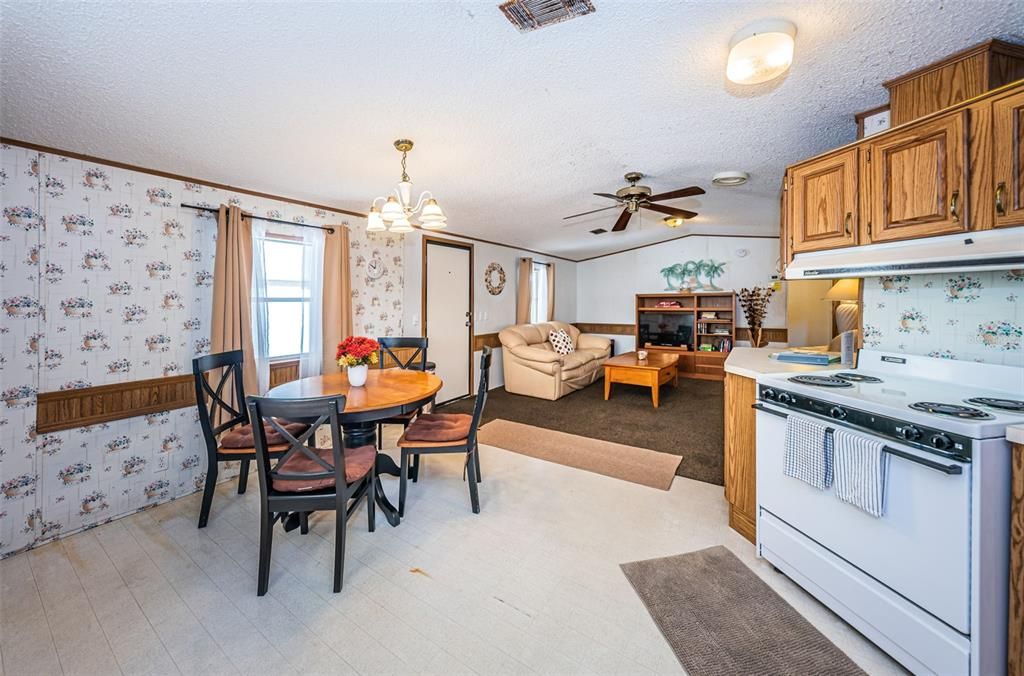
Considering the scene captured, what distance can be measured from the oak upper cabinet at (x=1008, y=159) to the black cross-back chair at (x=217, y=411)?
352 centimetres

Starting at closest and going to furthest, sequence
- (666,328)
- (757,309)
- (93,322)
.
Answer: (93,322), (757,309), (666,328)

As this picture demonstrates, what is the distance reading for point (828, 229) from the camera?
2057mm

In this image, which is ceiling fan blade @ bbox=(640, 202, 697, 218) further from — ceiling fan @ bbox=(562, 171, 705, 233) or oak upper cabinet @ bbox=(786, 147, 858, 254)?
oak upper cabinet @ bbox=(786, 147, 858, 254)

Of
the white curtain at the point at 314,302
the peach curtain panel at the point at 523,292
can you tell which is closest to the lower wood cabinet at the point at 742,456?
the white curtain at the point at 314,302

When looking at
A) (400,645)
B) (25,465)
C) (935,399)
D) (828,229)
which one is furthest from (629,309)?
(25,465)

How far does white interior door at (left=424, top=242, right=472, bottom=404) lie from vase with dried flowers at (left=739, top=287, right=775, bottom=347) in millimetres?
4664

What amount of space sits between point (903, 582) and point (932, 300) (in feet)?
4.46

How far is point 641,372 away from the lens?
5.10m

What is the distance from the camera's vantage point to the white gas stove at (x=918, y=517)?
1196mm

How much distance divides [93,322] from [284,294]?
3.85 ft

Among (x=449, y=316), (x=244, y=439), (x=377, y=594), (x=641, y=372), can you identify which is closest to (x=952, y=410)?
(x=377, y=594)

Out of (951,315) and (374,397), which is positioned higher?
(951,315)

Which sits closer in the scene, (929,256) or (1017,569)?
(1017,569)

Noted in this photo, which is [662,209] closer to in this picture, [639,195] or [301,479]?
[639,195]
